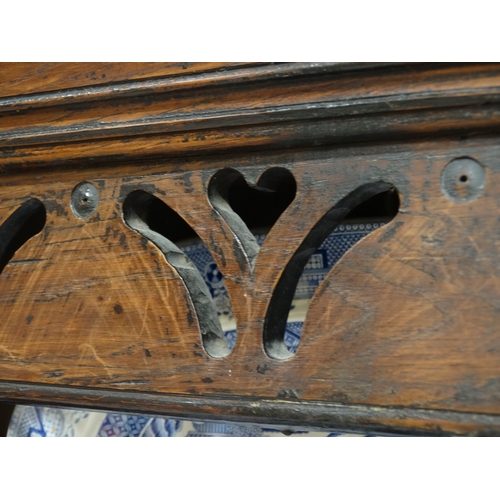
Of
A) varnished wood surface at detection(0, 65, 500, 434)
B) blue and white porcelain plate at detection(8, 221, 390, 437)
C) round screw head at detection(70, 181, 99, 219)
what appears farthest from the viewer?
blue and white porcelain plate at detection(8, 221, 390, 437)

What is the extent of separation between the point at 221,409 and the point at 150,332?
0.31ft

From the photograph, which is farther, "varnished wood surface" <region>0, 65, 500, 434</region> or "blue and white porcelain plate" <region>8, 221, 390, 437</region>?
"blue and white porcelain plate" <region>8, 221, 390, 437</region>

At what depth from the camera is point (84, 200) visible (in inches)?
26.6

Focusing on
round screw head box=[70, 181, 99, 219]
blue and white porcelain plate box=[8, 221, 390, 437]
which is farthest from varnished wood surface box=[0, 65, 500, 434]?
blue and white porcelain plate box=[8, 221, 390, 437]

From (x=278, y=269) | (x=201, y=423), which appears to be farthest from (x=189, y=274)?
(x=201, y=423)

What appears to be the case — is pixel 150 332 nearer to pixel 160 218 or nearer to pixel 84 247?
pixel 84 247

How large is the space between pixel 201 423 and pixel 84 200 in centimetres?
44

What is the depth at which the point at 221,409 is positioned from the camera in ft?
1.96

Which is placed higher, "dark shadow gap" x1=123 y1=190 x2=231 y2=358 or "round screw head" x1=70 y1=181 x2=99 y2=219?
"round screw head" x1=70 y1=181 x2=99 y2=219

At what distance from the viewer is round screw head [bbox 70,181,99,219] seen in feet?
2.21

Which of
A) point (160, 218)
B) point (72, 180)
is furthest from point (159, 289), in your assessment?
point (160, 218)

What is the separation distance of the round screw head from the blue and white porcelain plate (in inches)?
12.1

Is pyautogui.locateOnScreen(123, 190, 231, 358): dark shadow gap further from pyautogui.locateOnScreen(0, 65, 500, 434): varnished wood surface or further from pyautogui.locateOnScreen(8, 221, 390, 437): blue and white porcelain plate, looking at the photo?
pyautogui.locateOnScreen(8, 221, 390, 437): blue and white porcelain plate

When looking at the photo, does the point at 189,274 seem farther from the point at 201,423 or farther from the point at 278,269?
the point at 201,423
